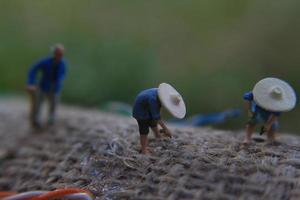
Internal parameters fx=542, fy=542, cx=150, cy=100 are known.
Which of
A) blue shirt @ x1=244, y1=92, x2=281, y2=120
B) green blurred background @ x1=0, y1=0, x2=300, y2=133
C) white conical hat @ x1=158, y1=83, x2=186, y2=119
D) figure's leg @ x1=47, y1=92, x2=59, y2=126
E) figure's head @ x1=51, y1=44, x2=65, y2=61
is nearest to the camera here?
white conical hat @ x1=158, y1=83, x2=186, y2=119

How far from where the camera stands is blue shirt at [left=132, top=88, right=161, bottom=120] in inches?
62.9

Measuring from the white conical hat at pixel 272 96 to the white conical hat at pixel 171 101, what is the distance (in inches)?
9.2

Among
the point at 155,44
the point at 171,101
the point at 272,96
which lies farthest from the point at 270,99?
the point at 155,44

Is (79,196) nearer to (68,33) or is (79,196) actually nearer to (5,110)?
(5,110)

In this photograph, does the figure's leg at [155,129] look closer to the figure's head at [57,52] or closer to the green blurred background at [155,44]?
the figure's head at [57,52]

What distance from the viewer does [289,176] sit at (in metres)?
1.50

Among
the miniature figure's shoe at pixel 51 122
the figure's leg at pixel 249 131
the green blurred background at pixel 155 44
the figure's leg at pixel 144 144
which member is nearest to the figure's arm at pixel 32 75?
the miniature figure's shoe at pixel 51 122

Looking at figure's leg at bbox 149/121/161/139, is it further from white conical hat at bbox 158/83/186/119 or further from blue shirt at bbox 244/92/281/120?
blue shirt at bbox 244/92/281/120

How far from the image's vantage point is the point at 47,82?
254 centimetres

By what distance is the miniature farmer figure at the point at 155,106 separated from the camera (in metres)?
1.57

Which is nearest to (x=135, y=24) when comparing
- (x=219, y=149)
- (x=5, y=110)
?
(x=5, y=110)

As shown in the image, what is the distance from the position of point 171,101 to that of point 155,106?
0.18 ft

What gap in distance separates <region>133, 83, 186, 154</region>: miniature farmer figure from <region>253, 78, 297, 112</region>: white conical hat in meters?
0.23

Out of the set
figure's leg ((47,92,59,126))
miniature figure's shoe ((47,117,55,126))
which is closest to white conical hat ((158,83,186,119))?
figure's leg ((47,92,59,126))
